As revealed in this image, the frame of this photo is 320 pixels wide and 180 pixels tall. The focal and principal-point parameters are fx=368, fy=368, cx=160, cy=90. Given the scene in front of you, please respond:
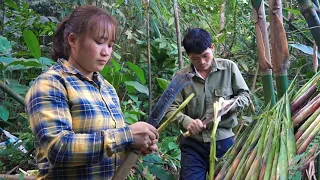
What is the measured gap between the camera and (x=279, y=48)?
101cm

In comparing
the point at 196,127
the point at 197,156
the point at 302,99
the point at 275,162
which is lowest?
the point at 197,156

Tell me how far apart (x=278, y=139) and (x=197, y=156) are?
2.98ft

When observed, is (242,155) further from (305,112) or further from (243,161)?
(305,112)

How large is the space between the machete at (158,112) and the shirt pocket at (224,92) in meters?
0.74

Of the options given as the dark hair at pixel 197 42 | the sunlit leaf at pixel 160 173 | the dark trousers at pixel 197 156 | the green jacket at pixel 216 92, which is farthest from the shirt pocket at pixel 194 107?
the sunlit leaf at pixel 160 173

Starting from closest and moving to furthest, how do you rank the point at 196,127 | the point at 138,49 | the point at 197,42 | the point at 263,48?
1. the point at 263,48
2. the point at 196,127
3. the point at 197,42
4. the point at 138,49

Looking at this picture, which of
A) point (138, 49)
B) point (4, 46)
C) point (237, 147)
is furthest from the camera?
point (138, 49)

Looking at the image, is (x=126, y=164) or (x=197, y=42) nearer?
(x=126, y=164)

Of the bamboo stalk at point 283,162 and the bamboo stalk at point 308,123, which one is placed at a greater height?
the bamboo stalk at point 308,123

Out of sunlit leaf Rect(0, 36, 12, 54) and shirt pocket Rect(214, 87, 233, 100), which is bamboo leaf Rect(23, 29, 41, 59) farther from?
shirt pocket Rect(214, 87, 233, 100)

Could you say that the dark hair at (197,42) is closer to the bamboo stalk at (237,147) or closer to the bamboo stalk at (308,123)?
the bamboo stalk at (237,147)

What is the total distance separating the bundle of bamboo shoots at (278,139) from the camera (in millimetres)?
768

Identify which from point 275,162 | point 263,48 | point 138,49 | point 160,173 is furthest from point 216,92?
point 138,49

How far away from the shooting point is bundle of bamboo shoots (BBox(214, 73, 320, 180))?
0.77 m
